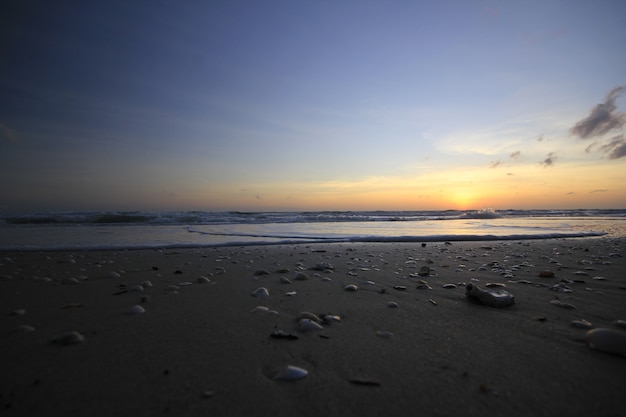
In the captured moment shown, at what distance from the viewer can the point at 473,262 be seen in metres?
5.55

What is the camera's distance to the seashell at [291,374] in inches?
62.2

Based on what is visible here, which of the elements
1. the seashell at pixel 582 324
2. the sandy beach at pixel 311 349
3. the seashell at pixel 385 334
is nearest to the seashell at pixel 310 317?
the sandy beach at pixel 311 349

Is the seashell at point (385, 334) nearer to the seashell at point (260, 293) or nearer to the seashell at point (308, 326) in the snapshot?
the seashell at point (308, 326)

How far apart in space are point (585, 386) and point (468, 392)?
58cm

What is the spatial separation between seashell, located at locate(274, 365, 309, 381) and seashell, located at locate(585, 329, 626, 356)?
5.78ft

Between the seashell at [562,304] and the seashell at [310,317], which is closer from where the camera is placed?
the seashell at [310,317]

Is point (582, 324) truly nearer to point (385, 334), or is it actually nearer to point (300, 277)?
point (385, 334)

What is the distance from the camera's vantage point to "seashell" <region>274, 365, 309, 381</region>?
5.19 feet

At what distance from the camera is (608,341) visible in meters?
1.81

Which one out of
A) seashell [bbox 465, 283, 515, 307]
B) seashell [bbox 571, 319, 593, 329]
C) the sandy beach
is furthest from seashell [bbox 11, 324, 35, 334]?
seashell [bbox 571, 319, 593, 329]

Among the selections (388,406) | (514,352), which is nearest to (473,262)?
(514,352)

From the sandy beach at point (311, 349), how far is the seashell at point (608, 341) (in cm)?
5

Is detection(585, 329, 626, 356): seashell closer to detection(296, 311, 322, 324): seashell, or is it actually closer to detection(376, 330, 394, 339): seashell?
detection(376, 330, 394, 339): seashell

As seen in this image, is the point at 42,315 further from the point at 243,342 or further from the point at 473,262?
the point at 473,262
